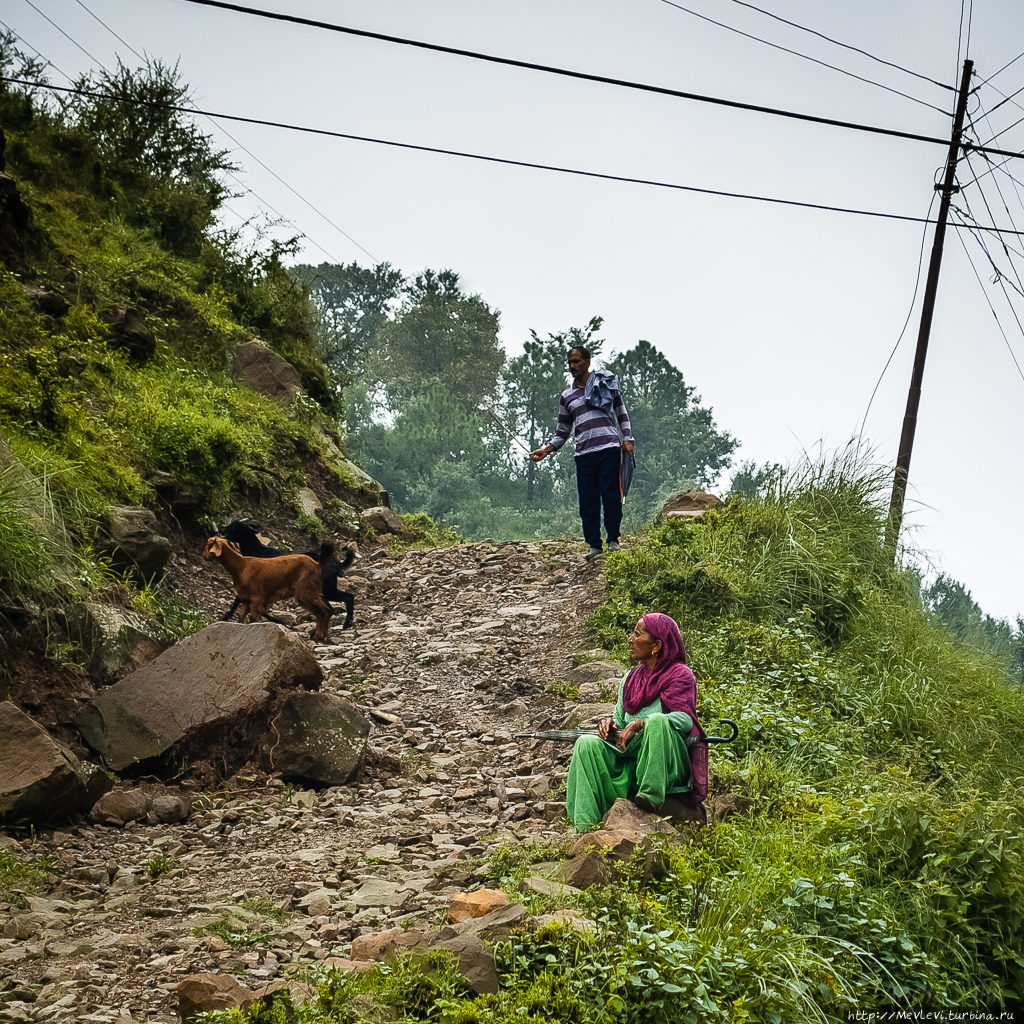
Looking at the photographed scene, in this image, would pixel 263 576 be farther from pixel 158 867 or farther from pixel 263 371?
pixel 263 371

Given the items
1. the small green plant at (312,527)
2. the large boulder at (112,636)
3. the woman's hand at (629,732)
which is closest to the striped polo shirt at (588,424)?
the small green plant at (312,527)

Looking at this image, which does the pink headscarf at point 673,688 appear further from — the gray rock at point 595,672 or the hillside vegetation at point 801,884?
the gray rock at point 595,672

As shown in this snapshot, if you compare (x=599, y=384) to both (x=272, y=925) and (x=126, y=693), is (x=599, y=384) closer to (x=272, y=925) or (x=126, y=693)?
(x=126, y=693)

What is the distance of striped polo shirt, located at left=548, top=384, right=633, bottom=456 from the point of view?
400 inches

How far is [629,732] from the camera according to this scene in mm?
4820

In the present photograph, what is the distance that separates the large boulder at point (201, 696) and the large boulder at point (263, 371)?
347 inches

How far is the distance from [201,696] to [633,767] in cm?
309

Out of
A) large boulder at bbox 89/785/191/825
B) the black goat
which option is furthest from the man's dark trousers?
large boulder at bbox 89/785/191/825

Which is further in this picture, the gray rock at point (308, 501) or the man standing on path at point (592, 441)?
the gray rock at point (308, 501)

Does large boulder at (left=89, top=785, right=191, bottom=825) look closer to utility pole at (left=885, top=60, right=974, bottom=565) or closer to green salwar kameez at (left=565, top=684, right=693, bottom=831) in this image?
green salwar kameez at (left=565, top=684, right=693, bottom=831)

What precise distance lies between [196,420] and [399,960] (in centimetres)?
878

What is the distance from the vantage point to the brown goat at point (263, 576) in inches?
308

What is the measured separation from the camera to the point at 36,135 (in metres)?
14.2

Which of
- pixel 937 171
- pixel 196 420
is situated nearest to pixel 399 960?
pixel 196 420
